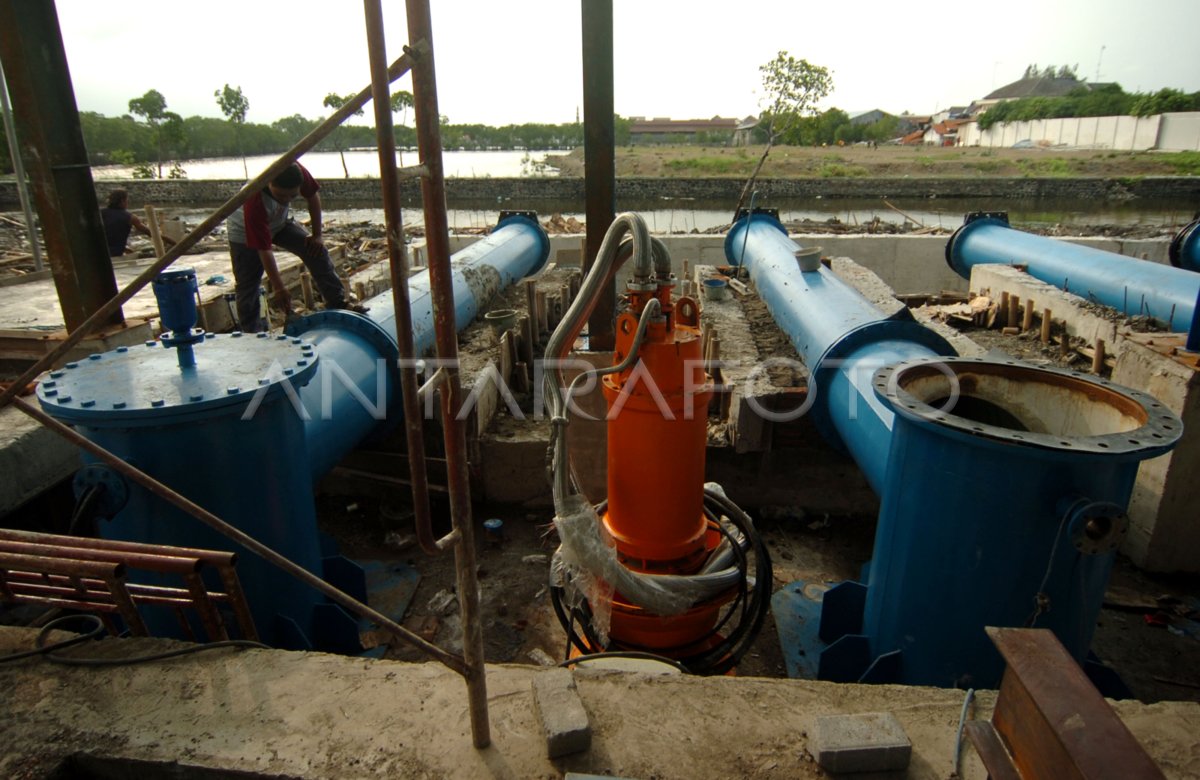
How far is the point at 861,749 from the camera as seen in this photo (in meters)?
1.72

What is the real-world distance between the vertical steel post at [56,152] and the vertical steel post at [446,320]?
3.69 metres

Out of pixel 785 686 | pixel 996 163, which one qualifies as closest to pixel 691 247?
pixel 785 686

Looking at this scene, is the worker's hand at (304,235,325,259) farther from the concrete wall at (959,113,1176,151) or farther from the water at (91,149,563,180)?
the concrete wall at (959,113,1176,151)

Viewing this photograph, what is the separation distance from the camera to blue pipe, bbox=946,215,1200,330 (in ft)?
18.8

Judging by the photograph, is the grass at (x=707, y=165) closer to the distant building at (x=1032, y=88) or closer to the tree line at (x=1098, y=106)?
the tree line at (x=1098, y=106)

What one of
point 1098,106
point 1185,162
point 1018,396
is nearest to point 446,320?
point 1018,396

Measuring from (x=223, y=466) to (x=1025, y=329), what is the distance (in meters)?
6.77

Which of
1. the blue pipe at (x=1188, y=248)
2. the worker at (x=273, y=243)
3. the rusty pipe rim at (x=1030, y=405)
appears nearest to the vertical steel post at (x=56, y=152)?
the worker at (x=273, y=243)

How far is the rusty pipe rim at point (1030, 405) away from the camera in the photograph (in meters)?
2.11

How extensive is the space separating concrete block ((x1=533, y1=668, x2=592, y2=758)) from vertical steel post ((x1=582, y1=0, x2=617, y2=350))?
9.47 feet

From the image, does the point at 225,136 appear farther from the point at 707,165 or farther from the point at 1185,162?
the point at 1185,162

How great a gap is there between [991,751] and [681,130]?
86094 mm

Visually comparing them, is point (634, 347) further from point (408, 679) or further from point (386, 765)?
point (386, 765)

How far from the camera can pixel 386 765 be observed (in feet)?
5.75
